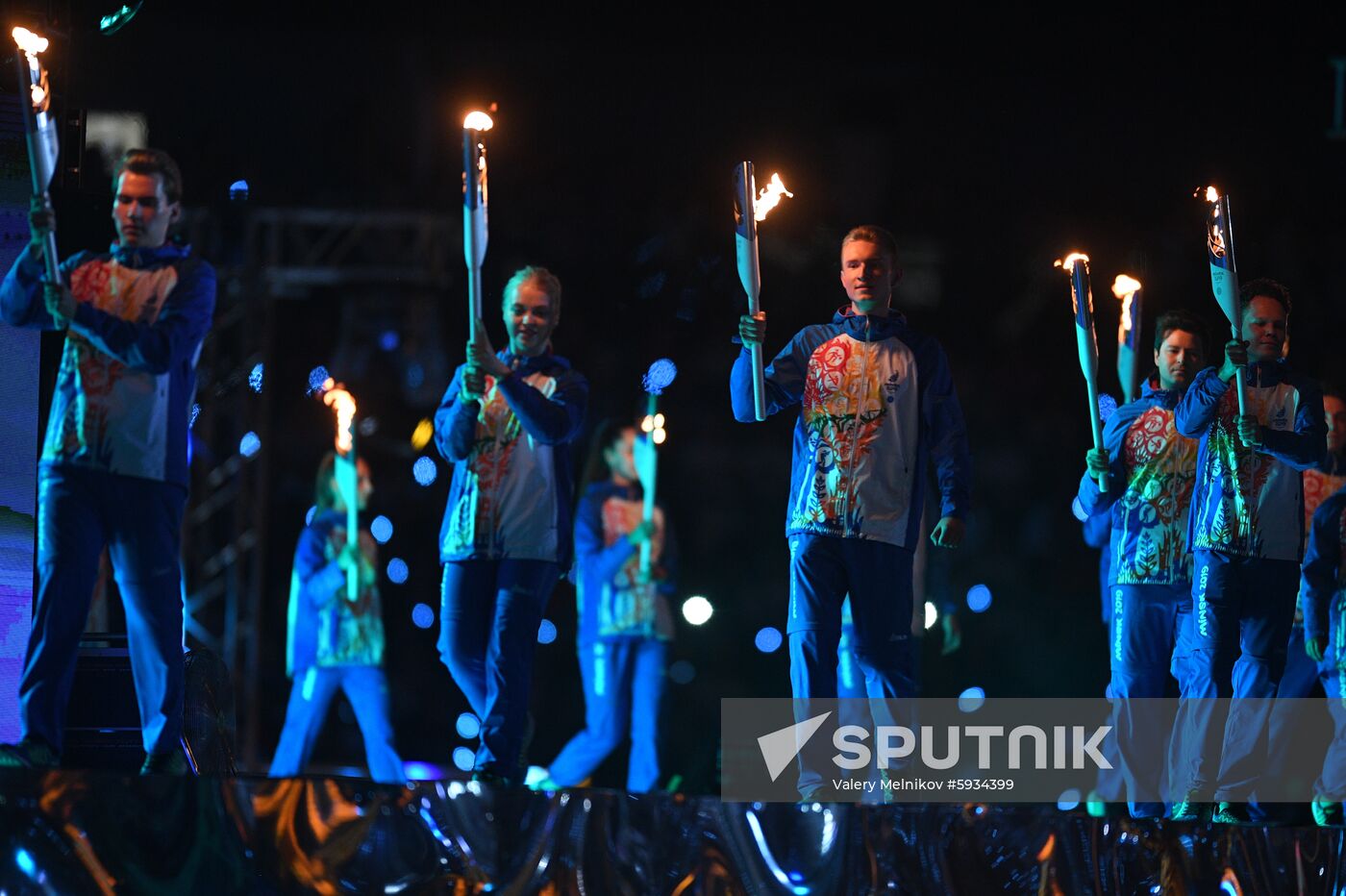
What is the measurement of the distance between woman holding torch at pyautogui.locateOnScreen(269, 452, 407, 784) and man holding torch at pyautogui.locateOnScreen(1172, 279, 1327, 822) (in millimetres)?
4295

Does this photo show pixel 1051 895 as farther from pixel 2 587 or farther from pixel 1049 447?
pixel 1049 447

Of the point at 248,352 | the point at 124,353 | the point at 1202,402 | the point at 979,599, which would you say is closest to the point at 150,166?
the point at 124,353

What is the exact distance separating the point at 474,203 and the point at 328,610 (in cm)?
391

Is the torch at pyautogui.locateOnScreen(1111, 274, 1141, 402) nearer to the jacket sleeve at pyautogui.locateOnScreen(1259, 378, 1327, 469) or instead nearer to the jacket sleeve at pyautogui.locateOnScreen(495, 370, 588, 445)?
the jacket sleeve at pyautogui.locateOnScreen(1259, 378, 1327, 469)

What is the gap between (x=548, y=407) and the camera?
529cm

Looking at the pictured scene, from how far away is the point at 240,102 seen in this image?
860cm

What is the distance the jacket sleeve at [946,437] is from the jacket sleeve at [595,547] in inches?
155

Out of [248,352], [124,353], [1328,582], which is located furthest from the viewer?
[248,352]

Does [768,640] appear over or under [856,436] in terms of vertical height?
under

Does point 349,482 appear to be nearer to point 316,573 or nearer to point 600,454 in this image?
point 316,573

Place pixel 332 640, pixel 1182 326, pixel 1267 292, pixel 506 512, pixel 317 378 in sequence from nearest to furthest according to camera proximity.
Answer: pixel 506 512 < pixel 1267 292 < pixel 1182 326 < pixel 332 640 < pixel 317 378

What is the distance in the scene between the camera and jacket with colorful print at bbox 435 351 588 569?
5293 millimetres

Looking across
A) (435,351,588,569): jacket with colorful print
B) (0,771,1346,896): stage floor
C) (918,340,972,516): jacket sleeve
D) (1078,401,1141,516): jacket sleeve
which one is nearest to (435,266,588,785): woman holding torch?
(435,351,588,569): jacket with colorful print

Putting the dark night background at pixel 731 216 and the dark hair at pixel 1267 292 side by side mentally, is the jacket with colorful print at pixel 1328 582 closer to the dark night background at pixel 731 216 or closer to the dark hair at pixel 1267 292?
the dark hair at pixel 1267 292
